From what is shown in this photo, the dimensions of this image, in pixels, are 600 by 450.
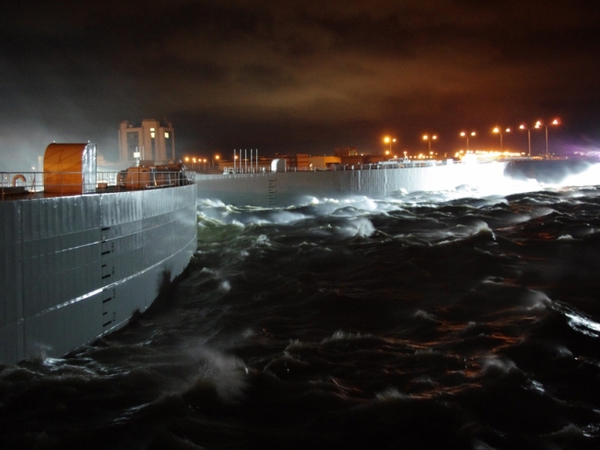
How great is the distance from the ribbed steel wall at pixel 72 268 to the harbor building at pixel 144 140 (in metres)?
66.9

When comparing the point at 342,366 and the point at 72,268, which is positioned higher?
the point at 72,268

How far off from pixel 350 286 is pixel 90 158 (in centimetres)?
1071

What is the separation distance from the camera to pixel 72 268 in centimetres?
1257

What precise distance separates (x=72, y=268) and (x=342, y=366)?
272 inches

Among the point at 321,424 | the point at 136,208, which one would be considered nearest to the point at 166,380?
the point at 321,424

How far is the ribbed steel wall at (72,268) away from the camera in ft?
35.0

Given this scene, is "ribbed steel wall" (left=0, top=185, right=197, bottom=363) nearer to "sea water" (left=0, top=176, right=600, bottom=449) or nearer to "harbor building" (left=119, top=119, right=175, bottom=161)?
"sea water" (left=0, top=176, right=600, bottom=449)

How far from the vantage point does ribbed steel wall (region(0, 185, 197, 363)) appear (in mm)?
10656

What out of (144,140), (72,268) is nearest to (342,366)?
(72,268)

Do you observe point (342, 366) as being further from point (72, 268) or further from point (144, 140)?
→ point (144, 140)

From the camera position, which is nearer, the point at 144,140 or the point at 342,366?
the point at 342,366

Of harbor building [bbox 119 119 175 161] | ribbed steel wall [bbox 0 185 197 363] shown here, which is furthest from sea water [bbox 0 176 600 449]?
harbor building [bbox 119 119 175 161]

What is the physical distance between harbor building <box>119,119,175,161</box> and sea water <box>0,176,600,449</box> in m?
66.0

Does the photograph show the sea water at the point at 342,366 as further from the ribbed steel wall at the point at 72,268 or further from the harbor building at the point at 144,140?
the harbor building at the point at 144,140
